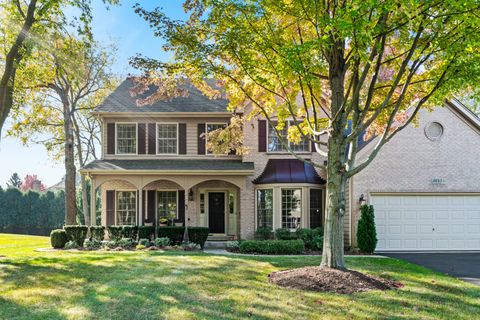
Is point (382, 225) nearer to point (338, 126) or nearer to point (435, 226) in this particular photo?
point (435, 226)

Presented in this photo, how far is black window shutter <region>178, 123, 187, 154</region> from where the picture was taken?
17906 mm

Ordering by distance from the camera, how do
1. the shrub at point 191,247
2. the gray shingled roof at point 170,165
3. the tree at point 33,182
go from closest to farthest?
1. the shrub at point 191,247
2. the gray shingled roof at point 170,165
3. the tree at point 33,182

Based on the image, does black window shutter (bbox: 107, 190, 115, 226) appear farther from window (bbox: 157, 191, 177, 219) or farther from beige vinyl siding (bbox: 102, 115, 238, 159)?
window (bbox: 157, 191, 177, 219)

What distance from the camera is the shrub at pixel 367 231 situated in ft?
45.8

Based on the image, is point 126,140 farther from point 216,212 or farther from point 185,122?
point 216,212

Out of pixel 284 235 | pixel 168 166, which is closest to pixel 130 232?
pixel 168 166

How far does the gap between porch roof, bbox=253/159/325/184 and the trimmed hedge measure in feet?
10.6

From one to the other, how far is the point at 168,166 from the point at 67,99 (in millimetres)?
8946

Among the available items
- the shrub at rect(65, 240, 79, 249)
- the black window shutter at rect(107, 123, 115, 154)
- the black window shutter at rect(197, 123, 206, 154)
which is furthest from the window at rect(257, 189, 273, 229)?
the shrub at rect(65, 240, 79, 249)

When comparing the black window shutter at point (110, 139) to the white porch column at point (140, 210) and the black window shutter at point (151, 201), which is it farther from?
the white porch column at point (140, 210)

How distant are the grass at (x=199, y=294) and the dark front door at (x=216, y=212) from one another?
6.79 metres

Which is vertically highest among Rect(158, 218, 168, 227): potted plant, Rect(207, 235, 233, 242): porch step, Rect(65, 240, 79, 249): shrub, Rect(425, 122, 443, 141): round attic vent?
Rect(425, 122, 443, 141): round attic vent

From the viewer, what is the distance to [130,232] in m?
15.5

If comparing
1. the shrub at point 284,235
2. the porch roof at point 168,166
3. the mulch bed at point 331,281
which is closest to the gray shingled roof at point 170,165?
the porch roof at point 168,166
